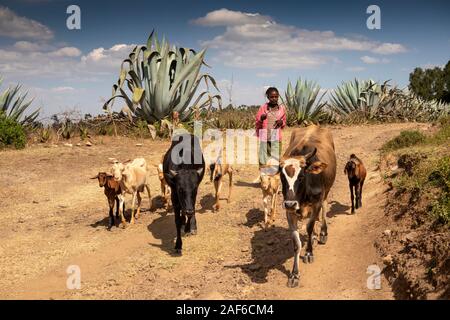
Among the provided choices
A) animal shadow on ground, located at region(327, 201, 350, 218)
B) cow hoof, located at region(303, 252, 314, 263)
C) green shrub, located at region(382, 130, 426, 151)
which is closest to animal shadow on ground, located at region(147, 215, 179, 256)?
cow hoof, located at region(303, 252, 314, 263)

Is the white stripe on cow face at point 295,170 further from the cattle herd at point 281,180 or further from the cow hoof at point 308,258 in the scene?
the cow hoof at point 308,258

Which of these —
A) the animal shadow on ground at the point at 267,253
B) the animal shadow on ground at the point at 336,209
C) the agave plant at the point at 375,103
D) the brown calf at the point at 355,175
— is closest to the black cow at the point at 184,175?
the animal shadow on ground at the point at 267,253

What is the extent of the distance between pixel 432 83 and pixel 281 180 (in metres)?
38.7

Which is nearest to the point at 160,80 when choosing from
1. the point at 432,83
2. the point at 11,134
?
the point at 11,134

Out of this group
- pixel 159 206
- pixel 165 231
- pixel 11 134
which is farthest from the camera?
pixel 11 134

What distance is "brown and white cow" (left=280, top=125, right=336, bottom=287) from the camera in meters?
5.58

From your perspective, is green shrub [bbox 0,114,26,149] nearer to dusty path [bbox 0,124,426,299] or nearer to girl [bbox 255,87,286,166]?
dusty path [bbox 0,124,426,299]

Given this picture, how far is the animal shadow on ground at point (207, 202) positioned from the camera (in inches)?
374

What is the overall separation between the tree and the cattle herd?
3337 cm

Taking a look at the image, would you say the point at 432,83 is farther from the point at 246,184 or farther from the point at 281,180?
the point at 281,180

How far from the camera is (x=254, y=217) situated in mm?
8758
